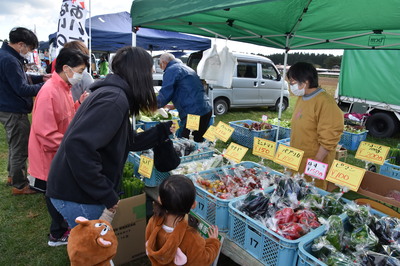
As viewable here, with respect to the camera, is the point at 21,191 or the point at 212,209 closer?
the point at 212,209

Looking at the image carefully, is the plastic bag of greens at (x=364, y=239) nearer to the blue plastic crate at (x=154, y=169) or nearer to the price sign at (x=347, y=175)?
the price sign at (x=347, y=175)

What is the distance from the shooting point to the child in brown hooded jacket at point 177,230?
1.35 meters

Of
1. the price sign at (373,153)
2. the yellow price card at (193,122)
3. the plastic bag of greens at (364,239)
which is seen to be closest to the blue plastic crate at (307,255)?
the plastic bag of greens at (364,239)

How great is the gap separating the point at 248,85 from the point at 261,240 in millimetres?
7732

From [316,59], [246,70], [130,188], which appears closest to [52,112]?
[130,188]

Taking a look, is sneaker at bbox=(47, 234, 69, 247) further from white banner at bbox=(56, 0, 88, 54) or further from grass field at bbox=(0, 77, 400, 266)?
white banner at bbox=(56, 0, 88, 54)

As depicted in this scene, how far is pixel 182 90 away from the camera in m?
3.60

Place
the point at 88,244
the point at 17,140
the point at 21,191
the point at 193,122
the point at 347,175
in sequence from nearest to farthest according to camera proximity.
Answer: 1. the point at 88,244
2. the point at 347,175
3. the point at 193,122
4. the point at 17,140
5. the point at 21,191

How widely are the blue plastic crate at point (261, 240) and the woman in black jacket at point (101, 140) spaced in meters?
0.75

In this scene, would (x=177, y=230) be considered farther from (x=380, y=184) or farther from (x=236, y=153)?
(x=380, y=184)

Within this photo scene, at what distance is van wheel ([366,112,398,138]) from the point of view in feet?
22.2

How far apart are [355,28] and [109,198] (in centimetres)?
307

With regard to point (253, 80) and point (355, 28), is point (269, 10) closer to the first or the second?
point (355, 28)

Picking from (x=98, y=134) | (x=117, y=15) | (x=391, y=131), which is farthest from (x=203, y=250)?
(x=117, y=15)
